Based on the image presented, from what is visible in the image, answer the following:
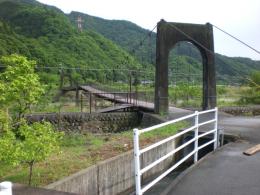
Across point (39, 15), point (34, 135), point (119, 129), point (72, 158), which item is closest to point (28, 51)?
point (39, 15)

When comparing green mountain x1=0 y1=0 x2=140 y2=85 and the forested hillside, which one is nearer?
the forested hillside

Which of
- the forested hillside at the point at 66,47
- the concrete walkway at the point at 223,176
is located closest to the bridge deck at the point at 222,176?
the concrete walkway at the point at 223,176

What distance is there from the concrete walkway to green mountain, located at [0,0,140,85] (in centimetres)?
2751

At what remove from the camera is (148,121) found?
17172 millimetres

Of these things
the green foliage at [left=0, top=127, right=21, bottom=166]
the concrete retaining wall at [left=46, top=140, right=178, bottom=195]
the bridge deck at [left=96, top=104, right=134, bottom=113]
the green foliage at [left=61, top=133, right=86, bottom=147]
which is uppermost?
the green foliage at [left=0, top=127, right=21, bottom=166]

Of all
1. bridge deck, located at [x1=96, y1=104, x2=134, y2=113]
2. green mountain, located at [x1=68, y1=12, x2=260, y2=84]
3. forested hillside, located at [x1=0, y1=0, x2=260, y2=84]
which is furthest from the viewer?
green mountain, located at [x1=68, y1=12, x2=260, y2=84]

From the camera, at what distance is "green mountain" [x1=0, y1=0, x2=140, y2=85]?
125 feet

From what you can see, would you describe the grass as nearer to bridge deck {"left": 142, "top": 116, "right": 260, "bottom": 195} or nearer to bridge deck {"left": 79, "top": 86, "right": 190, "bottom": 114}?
bridge deck {"left": 142, "top": 116, "right": 260, "bottom": 195}

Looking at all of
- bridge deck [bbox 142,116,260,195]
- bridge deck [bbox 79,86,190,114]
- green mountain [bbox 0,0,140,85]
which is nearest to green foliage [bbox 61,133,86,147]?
bridge deck [bbox 142,116,260,195]

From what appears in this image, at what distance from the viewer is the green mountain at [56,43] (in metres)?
38.0

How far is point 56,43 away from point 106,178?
39955mm

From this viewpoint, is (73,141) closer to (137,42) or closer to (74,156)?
(74,156)

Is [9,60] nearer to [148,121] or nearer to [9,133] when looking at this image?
[9,133]

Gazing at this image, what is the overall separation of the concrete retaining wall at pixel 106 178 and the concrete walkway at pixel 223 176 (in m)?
0.98
